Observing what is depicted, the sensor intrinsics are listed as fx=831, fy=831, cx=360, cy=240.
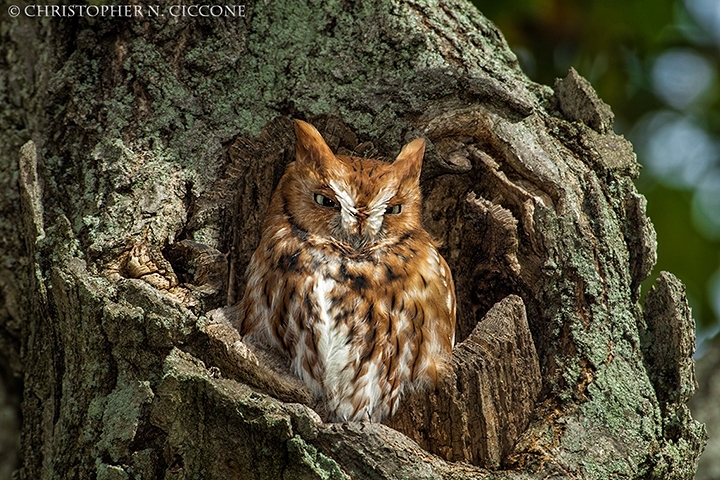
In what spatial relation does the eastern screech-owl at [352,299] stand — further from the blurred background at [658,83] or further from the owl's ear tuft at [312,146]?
the blurred background at [658,83]

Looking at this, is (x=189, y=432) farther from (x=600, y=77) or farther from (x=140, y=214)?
(x=600, y=77)

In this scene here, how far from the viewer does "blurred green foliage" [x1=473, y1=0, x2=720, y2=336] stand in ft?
13.0

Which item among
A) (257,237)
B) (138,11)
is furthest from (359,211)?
(138,11)

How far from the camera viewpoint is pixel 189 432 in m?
2.22

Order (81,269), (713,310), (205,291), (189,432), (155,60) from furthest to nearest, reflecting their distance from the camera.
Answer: (713,310) < (155,60) < (205,291) < (81,269) < (189,432)

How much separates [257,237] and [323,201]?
30 cm

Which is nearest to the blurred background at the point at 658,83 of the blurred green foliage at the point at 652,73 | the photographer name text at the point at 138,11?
the blurred green foliage at the point at 652,73

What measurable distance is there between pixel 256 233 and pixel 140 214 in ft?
1.70

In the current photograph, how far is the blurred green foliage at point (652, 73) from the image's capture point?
3.95m

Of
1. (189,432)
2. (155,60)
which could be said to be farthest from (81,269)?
(155,60)

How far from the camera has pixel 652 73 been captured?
454 centimetres

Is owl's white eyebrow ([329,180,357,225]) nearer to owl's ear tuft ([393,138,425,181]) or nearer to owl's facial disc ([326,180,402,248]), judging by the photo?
owl's facial disc ([326,180,402,248])

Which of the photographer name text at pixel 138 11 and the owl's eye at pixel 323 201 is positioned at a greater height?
the photographer name text at pixel 138 11

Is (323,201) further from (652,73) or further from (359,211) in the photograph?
(652,73)
